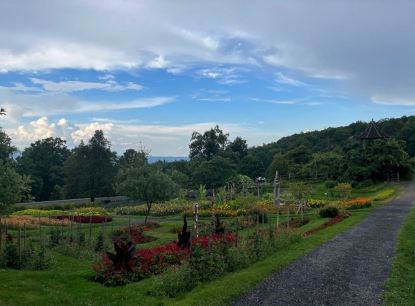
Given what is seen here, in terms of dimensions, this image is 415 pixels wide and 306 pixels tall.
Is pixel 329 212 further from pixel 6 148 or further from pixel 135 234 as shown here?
pixel 6 148

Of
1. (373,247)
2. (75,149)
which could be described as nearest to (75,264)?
(373,247)

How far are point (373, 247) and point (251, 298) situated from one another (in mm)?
8103

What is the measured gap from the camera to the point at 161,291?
10039 millimetres

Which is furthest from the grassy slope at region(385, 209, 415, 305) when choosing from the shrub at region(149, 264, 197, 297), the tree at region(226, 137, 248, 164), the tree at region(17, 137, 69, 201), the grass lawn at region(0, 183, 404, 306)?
the tree at region(226, 137, 248, 164)

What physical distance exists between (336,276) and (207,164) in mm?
54783


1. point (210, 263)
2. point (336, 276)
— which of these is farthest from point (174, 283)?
point (336, 276)

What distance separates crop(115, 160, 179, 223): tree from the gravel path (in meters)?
11.0

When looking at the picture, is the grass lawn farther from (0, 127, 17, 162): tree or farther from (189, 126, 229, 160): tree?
(189, 126, 229, 160): tree

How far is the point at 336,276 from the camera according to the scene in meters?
11.7

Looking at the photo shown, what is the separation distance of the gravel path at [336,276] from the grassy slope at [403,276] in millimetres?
212

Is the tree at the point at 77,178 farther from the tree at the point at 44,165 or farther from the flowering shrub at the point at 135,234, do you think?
the flowering shrub at the point at 135,234

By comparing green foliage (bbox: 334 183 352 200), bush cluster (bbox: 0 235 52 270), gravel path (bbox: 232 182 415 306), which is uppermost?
green foliage (bbox: 334 183 352 200)

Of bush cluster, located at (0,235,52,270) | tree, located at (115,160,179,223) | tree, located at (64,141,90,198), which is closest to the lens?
bush cluster, located at (0,235,52,270)

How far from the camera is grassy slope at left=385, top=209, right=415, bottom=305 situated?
9695 millimetres
